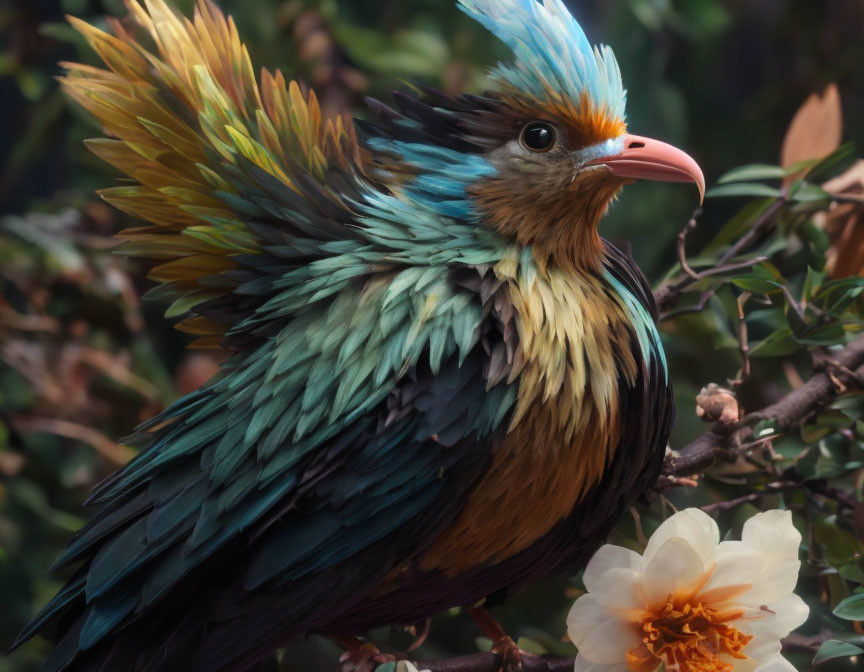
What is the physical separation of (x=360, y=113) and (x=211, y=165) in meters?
0.58

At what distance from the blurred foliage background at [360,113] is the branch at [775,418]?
56 mm

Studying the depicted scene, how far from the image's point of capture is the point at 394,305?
0.42m

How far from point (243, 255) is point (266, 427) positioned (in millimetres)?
86

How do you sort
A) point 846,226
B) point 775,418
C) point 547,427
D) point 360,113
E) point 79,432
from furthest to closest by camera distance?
point 360,113 < point 79,432 < point 846,226 < point 775,418 < point 547,427

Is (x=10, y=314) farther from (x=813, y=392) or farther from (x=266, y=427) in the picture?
(x=813, y=392)

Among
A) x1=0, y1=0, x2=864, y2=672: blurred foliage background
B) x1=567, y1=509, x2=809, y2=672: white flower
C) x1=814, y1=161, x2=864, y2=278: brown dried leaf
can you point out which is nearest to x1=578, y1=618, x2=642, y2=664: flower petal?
x1=567, y1=509, x2=809, y2=672: white flower

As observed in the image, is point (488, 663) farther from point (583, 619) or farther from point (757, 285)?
point (757, 285)

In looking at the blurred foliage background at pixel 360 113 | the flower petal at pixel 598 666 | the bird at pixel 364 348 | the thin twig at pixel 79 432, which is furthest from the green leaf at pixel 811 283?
the thin twig at pixel 79 432

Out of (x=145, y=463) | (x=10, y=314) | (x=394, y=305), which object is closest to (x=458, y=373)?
(x=394, y=305)

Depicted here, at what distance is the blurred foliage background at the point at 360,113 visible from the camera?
2.13 ft

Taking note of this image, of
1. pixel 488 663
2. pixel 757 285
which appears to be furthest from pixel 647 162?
pixel 488 663

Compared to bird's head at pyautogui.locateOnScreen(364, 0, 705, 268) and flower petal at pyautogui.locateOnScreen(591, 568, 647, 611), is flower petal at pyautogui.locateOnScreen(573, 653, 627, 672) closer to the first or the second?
flower petal at pyautogui.locateOnScreen(591, 568, 647, 611)

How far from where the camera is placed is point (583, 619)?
448 millimetres

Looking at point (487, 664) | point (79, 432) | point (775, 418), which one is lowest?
point (79, 432)
